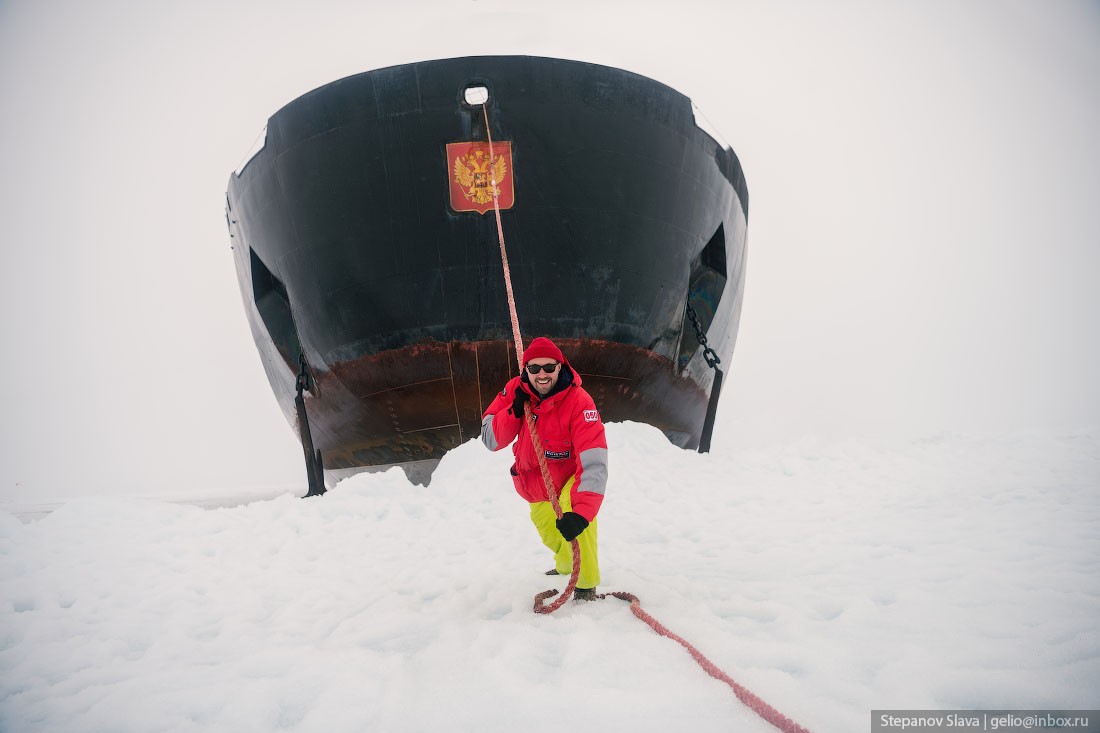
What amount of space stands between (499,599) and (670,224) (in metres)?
3.60

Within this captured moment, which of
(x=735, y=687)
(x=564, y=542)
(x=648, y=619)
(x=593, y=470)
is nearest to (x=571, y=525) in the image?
(x=593, y=470)

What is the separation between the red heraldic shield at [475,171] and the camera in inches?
168

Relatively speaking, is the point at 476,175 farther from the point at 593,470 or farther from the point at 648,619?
the point at 648,619

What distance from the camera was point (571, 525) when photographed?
1.81 m

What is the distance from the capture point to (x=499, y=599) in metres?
2.16

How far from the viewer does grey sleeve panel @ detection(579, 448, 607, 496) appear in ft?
6.22

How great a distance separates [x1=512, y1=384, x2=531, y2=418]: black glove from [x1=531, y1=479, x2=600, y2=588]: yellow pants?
33 centimetres

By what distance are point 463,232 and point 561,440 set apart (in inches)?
106

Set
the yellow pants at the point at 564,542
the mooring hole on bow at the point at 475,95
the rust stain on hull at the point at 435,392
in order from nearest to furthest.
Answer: the yellow pants at the point at 564,542 < the mooring hole on bow at the point at 475,95 < the rust stain on hull at the point at 435,392

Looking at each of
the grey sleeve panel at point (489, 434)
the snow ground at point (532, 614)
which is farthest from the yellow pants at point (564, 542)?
the grey sleeve panel at point (489, 434)

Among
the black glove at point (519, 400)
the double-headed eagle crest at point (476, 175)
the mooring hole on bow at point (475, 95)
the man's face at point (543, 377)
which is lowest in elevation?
the black glove at point (519, 400)

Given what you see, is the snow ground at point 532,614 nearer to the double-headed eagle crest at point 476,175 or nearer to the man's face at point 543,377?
the man's face at point 543,377

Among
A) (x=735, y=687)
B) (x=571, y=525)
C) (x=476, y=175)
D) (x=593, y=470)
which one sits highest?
(x=476, y=175)

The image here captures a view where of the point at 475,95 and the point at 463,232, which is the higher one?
the point at 475,95
